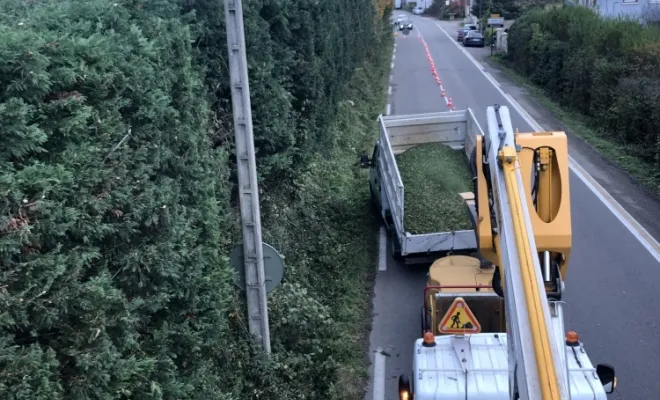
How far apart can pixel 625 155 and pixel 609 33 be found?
674 centimetres

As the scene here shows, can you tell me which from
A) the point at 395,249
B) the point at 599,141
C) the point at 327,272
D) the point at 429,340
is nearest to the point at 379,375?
the point at 327,272

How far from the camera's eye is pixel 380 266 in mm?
13430

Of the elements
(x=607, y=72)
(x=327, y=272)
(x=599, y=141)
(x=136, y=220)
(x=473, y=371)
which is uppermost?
(x=136, y=220)

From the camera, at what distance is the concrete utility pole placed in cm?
734

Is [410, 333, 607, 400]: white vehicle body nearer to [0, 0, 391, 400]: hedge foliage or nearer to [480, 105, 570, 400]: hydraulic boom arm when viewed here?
[480, 105, 570, 400]: hydraulic boom arm

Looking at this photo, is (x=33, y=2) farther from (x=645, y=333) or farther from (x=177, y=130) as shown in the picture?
(x=645, y=333)

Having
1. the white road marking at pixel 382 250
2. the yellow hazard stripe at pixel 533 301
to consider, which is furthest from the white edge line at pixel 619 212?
the yellow hazard stripe at pixel 533 301

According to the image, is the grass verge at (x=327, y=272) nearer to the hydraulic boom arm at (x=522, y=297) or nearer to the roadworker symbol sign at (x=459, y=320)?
the roadworker symbol sign at (x=459, y=320)

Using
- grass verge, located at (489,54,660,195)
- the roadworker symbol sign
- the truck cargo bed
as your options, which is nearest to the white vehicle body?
the roadworker symbol sign

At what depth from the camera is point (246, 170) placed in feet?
25.3

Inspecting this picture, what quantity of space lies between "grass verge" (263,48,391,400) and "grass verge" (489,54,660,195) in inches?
289

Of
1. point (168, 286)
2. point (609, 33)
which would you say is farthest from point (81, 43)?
point (609, 33)

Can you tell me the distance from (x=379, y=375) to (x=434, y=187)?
4629 mm

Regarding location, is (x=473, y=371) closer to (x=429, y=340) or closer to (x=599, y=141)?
(x=429, y=340)
